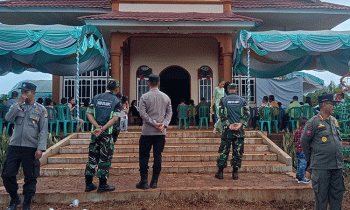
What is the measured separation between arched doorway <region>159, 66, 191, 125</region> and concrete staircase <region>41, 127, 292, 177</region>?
509cm

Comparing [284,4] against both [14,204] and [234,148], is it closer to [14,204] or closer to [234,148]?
[234,148]

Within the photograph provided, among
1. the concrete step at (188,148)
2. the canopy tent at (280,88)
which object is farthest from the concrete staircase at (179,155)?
the canopy tent at (280,88)

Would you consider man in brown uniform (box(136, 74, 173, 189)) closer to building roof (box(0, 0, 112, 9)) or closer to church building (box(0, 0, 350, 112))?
church building (box(0, 0, 350, 112))

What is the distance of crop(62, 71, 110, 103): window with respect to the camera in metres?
12.3

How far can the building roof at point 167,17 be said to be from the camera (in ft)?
31.6

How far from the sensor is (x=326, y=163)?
3.26 metres

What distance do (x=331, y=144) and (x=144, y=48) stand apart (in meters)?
9.77

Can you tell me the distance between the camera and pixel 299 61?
10.9 m

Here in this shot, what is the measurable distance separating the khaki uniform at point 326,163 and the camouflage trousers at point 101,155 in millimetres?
2832

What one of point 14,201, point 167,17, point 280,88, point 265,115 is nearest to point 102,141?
point 14,201

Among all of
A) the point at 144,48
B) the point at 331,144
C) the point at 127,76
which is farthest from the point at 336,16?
the point at 331,144

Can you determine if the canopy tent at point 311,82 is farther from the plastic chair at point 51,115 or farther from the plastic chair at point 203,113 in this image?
the plastic chair at point 51,115

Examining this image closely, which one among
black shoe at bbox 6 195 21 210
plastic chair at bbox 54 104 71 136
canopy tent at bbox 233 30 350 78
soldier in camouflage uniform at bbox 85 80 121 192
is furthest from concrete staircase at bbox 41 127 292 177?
canopy tent at bbox 233 30 350 78

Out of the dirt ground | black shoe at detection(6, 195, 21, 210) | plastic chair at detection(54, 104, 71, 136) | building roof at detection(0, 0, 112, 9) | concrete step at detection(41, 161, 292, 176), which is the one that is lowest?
the dirt ground
